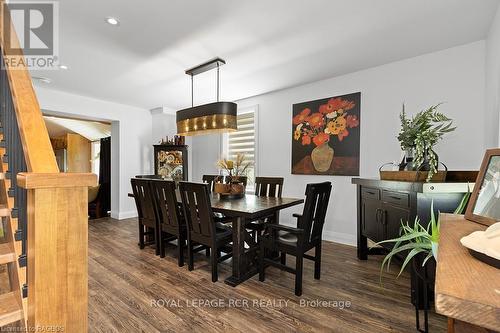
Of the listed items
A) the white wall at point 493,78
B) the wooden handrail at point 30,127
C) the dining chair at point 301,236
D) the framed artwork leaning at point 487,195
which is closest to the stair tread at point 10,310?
the wooden handrail at point 30,127

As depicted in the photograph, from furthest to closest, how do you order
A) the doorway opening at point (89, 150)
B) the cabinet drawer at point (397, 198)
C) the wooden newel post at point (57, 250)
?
the doorway opening at point (89, 150) → the cabinet drawer at point (397, 198) → the wooden newel post at point (57, 250)

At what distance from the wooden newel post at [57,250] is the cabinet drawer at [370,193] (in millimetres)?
2538

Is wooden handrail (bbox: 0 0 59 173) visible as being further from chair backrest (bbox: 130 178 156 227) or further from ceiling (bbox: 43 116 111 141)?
ceiling (bbox: 43 116 111 141)

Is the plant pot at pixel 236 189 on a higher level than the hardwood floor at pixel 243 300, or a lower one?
higher

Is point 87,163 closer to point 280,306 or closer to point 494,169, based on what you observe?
point 280,306

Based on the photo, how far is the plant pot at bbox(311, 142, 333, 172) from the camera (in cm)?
370

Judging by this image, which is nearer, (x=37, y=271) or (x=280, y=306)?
(x=37, y=271)

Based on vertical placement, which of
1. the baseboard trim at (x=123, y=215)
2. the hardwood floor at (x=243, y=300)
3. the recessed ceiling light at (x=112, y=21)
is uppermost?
the recessed ceiling light at (x=112, y=21)

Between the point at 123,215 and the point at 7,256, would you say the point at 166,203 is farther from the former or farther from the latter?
the point at 123,215

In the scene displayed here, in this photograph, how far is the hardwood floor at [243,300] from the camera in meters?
1.77

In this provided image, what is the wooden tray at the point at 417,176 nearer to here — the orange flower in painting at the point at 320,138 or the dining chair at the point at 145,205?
the orange flower in painting at the point at 320,138

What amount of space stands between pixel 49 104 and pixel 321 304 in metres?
5.20

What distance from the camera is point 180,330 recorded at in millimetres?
1731

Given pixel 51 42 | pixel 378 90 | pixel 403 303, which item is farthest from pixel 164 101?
pixel 403 303
